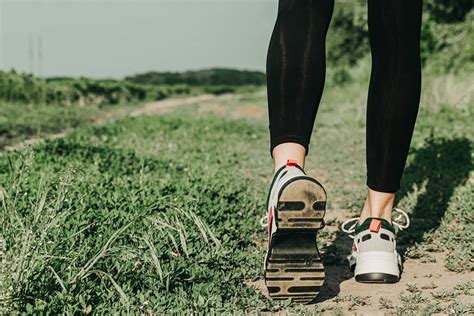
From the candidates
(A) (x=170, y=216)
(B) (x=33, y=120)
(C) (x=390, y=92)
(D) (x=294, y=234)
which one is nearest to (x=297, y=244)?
(D) (x=294, y=234)

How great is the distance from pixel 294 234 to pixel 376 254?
0.52m

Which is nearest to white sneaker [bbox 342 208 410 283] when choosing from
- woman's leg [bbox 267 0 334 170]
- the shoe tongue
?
the shoe tongue

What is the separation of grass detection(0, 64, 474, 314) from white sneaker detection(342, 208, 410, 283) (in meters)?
0.12

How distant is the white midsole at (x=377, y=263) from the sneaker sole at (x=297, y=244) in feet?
1.20

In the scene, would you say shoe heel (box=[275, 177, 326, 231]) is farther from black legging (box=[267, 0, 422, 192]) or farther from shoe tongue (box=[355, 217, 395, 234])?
shoe tongue (box=[355, 217, 395, 234])

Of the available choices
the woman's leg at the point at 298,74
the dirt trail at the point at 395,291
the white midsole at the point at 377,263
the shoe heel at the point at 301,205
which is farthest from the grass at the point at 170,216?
the woman's leg at the point at 298,74

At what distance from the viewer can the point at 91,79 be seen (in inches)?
806

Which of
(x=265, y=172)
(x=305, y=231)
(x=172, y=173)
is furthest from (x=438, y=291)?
(x=265, y=172)

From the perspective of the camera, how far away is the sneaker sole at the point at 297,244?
6.71ft

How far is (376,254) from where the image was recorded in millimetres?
2502

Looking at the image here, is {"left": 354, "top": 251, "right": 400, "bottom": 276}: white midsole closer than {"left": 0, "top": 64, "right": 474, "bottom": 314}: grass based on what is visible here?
No

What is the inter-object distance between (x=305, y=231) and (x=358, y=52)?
1319 inches

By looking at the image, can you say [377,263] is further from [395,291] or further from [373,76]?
[373,76]

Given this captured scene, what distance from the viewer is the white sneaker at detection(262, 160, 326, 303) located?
2047 millimetres
